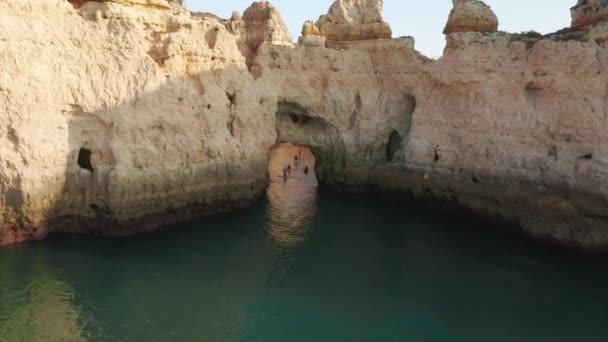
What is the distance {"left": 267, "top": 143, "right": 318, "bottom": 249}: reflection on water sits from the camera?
1875 cm

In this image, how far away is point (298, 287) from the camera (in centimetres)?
1413

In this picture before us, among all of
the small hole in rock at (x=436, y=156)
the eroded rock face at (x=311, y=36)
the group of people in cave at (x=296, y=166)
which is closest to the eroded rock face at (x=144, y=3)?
the eroded rock face at (x=311, y=36)

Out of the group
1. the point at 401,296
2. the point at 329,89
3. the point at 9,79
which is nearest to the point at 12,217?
the point at 9,79

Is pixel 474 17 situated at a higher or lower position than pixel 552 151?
higher

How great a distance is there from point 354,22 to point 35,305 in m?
19.0

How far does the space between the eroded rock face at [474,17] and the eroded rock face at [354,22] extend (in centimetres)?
370

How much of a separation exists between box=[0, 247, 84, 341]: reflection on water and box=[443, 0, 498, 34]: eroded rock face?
18.9m

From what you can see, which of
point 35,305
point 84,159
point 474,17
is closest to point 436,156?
point 474,17

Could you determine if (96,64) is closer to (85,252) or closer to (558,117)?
(85,252)

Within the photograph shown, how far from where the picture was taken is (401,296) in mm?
13875

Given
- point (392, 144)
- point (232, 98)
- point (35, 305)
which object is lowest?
point (35, 305)

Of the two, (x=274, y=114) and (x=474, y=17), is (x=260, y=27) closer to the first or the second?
(x=274, y=114)

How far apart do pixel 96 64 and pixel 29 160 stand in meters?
3.98

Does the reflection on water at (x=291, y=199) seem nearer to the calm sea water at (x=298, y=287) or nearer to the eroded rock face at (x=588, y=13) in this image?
the calm sea water at (x=298, y=287)
